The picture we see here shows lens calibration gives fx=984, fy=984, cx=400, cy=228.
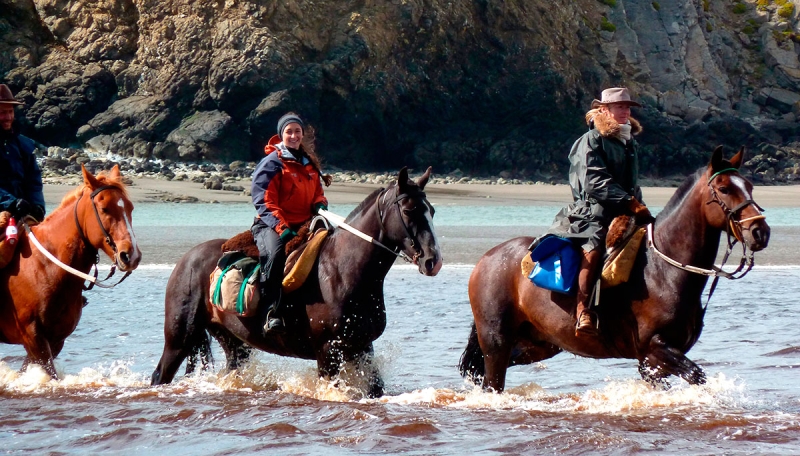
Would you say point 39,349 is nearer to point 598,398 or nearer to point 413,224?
point 413,224

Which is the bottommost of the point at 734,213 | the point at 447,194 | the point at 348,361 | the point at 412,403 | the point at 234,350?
the point at 447,194

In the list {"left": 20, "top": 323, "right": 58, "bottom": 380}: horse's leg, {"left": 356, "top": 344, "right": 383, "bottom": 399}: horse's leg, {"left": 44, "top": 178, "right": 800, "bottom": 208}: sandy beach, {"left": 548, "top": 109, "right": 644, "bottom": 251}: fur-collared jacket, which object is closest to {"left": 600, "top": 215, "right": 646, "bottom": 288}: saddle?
{"left": 548, "top": 109, "right": 644, "bottom": 251}: fur-collared jacket

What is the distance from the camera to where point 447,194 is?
38.4 m

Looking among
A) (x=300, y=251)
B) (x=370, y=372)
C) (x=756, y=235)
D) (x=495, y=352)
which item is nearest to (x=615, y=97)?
(x=756, y=235)

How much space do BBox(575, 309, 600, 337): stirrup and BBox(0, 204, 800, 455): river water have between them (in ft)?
2.10

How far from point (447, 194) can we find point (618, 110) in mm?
31431

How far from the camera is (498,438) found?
6375 millimetres

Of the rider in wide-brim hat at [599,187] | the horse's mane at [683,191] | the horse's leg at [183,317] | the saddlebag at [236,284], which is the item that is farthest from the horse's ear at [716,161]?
the horse's leg at [183,317]

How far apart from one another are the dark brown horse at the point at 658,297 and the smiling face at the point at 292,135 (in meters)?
1.84

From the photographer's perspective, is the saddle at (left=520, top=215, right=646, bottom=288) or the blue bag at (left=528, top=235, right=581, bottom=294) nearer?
the saddle at (left=520, top=215, right=646, bottom=288)

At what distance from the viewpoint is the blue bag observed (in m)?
6.89

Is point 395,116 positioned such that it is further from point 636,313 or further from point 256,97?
point 636,313

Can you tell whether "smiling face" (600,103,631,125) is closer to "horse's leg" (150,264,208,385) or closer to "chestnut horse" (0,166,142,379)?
"horse's leg" (150,264,208,385)

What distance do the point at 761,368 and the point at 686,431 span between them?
2882mm
